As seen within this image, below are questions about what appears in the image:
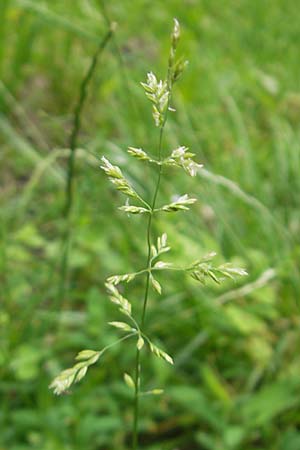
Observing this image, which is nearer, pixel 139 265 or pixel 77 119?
pixel 77 119

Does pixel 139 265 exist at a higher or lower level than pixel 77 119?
lower

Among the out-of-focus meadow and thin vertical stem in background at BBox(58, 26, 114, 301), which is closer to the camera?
thin vertical stem in background at BBox(58, 26, 114, 301)

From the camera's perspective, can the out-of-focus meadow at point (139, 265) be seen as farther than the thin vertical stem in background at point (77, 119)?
Yes

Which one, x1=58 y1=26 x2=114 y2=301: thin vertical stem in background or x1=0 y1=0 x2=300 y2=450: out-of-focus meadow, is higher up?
x1=58 y1=26 x2=114 y2=301: thin vertical stem in background

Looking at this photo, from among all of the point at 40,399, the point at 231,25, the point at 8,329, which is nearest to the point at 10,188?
the point at 8,329

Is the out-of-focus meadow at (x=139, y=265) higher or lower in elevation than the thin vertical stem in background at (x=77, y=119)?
lower

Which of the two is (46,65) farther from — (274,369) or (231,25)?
(274,369)

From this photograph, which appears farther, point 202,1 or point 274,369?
point 202,1

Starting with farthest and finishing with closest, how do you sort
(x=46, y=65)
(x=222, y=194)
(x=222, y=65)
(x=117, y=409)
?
(x=222, y=65) < (x=46, y=65) < (x=222, y=194) < (x=117, y=409)
